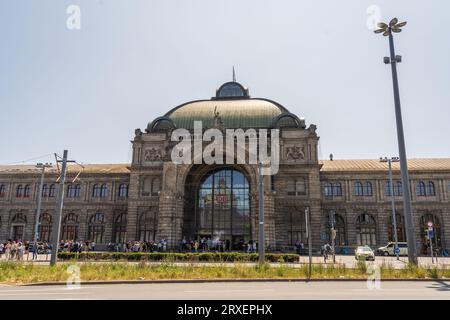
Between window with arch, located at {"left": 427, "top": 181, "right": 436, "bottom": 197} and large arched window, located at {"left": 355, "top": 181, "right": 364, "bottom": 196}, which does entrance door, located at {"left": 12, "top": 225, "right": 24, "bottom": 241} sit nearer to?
large arched window, located at {"left": 355, "top": 181, "right": 364, "bottom": 196}

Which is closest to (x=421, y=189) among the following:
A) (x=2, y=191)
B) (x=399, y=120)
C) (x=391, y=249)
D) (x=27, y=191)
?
(x=391, y=249)

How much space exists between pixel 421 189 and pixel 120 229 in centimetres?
4295

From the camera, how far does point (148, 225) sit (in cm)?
4903

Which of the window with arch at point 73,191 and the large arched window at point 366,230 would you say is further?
the window with arch at point 73,191

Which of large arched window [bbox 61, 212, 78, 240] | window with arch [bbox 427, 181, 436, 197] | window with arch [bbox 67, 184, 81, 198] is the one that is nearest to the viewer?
window with arch [bbox 427, 181, 436, 197]

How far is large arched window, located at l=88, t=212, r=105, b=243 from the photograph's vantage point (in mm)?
52562

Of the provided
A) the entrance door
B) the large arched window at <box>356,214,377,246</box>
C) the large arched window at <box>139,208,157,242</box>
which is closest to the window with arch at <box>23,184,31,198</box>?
the entrance door

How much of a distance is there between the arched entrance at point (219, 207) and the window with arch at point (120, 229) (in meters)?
10.6

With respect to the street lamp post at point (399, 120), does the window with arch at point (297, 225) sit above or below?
below

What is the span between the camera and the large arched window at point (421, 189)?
160ft

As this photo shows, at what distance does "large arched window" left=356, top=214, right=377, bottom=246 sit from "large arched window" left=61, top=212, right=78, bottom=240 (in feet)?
133

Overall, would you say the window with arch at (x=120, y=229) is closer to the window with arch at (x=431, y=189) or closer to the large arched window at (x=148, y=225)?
the large arched window at (x=148, y=225)

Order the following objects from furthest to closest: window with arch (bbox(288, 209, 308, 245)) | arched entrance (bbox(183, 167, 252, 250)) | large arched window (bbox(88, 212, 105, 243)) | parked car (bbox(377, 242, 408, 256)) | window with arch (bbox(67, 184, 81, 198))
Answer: window with arch (bbox(67, 184, 81, 198)), large arched window (bbox(88, 212, 105, 243)), arched entrance (bbox(183, 167, 252, 250)), window with arch (bbox(288, 209, 308, 245)), parked car (bbox(377, 242, 408, 256))

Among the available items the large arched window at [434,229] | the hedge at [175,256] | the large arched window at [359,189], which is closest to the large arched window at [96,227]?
the hedge at [175,256]
